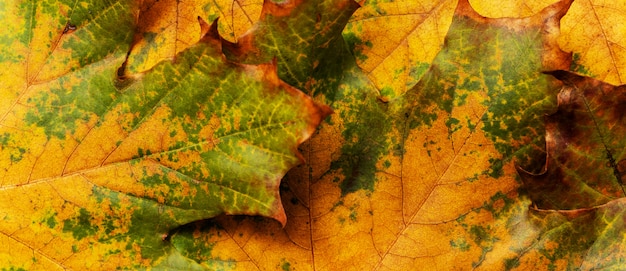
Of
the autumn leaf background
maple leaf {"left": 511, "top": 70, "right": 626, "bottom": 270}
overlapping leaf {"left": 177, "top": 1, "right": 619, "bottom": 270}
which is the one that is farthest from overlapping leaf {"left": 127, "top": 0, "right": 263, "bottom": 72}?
maple leaf {"left": 511, "top": 70, "right": 626, "bottom": 270}

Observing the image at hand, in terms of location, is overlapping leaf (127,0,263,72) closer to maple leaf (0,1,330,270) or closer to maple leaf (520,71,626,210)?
maple leaf (0,1,330,270)

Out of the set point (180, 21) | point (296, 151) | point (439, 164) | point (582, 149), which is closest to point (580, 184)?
point (582, 149)

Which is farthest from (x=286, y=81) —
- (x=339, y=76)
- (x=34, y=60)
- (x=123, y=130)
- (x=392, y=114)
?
(x=34, y=60)

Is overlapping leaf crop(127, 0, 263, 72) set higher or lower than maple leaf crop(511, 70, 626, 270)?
higher

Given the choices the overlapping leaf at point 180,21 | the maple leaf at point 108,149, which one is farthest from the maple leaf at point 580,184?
the overlapping leaf at point 180,21

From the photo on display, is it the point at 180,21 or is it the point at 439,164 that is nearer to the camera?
the point at 439,164

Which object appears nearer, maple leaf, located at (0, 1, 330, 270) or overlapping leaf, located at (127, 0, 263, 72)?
maple leaf, located at (0, 1, 330, 270)

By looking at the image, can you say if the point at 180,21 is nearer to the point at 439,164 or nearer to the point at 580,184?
the point at 439,164
